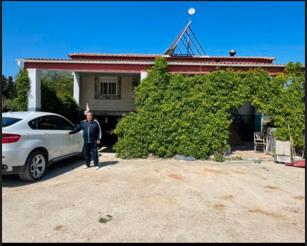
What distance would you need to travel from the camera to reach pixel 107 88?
16.2 m

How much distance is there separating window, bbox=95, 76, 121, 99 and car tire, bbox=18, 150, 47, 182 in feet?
32.4

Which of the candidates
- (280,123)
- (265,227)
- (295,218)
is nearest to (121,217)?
(265,227)

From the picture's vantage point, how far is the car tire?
588cm

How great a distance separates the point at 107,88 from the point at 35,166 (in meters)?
10.5

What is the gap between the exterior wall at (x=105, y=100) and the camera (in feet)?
52.5

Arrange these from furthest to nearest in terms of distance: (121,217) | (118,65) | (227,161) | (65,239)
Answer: (118,65) < (227,161) < (121,217) < (65,239)

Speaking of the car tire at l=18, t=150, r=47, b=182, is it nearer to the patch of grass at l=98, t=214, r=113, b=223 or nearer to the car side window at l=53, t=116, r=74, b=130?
the car side window at l=53, t=116, r=74, b=130

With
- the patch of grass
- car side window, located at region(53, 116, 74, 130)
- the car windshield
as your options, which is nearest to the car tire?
the car windshield

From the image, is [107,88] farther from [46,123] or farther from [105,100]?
[46,123]

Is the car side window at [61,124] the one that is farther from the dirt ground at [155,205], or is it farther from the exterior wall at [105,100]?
the exterior wall at [105,100]

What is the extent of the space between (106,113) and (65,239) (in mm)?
12949

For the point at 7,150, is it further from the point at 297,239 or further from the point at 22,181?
the point at 297,239

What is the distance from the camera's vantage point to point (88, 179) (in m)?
6.38

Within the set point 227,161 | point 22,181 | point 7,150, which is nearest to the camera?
point 7,150
